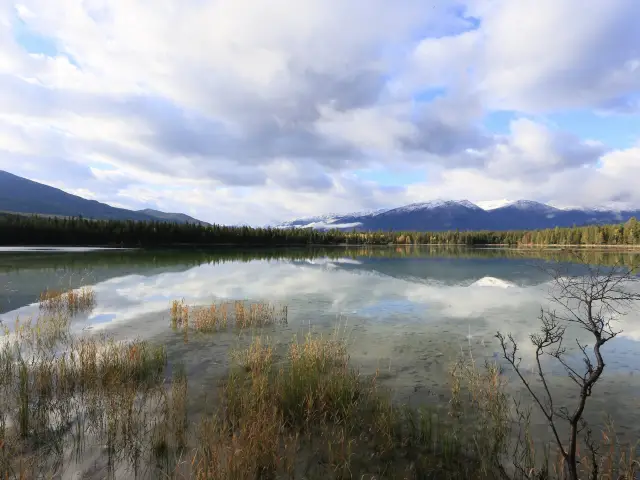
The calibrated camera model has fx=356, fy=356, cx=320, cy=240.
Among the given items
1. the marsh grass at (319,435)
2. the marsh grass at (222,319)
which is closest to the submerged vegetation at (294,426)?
the marsh grass at (319,435)

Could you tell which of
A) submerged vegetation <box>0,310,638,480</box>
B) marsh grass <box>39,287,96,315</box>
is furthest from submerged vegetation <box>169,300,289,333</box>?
submerged vegetation <box>0,310,638,480</box>

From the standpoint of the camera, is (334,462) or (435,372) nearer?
(334,462)

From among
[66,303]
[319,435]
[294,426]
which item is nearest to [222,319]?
[66,303]

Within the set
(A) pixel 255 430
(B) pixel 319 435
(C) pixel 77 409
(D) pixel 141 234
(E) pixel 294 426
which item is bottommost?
(B) pixel 319 435

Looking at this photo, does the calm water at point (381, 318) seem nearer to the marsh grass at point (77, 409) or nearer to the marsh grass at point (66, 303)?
the marsh grass at point (66, 303)

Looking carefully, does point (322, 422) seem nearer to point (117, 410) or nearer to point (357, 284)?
point (117, 410)

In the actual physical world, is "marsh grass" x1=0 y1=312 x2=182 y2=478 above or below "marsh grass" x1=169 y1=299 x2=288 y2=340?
above

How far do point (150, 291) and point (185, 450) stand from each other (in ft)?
91.2

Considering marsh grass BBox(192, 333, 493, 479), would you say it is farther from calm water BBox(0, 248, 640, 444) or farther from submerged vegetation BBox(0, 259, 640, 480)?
calm water BBox(0, 248, 640, 444)

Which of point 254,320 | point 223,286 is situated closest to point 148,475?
point 254,320

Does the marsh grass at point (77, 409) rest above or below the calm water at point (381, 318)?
above

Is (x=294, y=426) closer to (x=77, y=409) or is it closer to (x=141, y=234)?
(x=77, y=409)

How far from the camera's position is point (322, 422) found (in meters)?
9.38

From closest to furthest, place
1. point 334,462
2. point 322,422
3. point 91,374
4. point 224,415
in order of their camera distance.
Answer: 1. point 334,462
2. point 224,415
3. point 322,422
4. point 91,374
